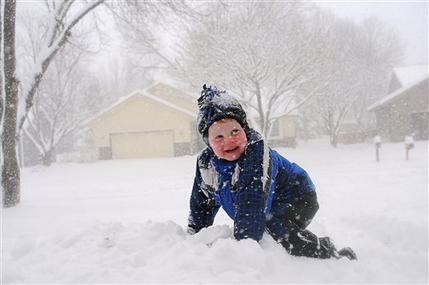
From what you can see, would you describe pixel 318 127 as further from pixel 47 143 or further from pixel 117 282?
pixel 117 282

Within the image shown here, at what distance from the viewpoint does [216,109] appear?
2793mm

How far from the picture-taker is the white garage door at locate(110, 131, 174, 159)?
2511 centimetres

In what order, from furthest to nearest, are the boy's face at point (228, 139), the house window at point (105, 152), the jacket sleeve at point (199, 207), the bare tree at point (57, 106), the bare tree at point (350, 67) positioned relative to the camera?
the bare tree at point (57, 106)
the house window at point (105, 152)
the bare tree at point (350, 67)
the jacket sleeve at point (199, 207)
the boy's face at point (228, 139)

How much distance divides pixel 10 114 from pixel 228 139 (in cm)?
672

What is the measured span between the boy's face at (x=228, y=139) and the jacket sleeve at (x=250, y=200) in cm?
10

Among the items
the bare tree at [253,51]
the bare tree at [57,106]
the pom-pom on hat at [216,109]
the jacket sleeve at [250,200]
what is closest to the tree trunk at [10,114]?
the pom-pom on hat at [216,109]

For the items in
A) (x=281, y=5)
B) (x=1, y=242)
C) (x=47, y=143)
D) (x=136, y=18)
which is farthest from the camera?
(x=47, y=143)

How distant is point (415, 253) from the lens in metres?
3.43

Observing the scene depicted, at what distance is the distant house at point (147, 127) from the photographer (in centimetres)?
2459

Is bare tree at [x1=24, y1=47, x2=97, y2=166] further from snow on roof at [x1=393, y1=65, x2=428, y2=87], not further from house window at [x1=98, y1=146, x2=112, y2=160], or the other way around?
snow on roof at [x1=393, y1=65, x2=428, y2=87]

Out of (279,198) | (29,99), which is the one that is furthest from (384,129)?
(279,198)

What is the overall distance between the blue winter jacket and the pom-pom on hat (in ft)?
0.49

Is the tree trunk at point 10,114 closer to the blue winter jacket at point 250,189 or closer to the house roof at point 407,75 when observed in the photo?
the blue winter jacket at point 250,189

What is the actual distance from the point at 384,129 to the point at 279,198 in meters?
31.2
